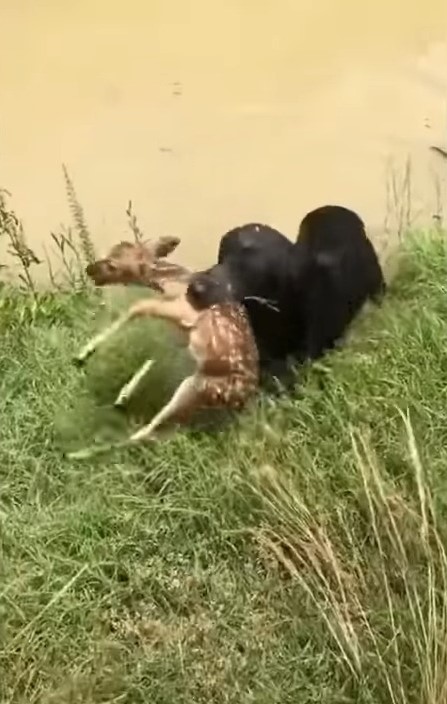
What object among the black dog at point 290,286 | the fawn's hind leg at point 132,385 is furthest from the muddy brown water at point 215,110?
the fawn's hind leg at point 132,385

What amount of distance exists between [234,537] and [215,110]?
0.61 metres

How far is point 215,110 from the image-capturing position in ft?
5.22

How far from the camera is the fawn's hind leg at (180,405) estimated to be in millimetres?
1209

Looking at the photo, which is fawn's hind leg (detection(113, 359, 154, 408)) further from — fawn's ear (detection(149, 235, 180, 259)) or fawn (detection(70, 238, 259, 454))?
fawn's ear (detection(149, 235, 180, 259))

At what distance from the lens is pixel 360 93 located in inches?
62.4

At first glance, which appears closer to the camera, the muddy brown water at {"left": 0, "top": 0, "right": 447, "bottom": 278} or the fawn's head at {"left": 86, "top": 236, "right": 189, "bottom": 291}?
the fawn's head at {"left": 86, "top": 236, "right": 189, "bottom": 291}

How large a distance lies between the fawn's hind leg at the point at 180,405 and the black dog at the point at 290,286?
0.09 meters

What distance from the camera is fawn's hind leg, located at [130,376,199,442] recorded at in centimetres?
121

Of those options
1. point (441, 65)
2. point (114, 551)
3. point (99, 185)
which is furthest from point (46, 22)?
point (114, 551)

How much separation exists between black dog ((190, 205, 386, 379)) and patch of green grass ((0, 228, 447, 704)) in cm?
3

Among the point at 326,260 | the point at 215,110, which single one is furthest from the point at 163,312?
the point at 215,110

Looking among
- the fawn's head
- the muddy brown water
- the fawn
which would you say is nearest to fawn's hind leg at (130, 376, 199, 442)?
the fawn

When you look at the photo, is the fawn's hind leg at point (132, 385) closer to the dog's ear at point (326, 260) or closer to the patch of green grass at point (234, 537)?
the patch of green grass at point (234, 537)

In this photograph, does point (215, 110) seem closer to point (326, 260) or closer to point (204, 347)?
point (326, 260)
